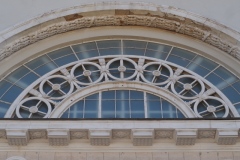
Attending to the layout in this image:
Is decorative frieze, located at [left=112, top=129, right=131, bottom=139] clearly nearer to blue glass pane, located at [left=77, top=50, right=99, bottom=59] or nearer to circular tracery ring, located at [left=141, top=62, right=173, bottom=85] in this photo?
circular tracery ring, located at [left=141, top=62, right=173, bottom=85]

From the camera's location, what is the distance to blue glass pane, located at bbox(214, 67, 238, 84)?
1752 centimetres

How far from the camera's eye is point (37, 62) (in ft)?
59.1

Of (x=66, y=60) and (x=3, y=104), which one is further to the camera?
(x=66, y=60)

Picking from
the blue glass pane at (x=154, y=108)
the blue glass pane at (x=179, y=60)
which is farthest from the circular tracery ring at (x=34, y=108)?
the blue glass pane at (x=179, y=60)

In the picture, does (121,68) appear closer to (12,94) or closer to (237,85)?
(12,94)

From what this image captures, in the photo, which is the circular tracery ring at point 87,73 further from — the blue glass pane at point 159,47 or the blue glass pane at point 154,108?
the blue glass pane at point 159,47

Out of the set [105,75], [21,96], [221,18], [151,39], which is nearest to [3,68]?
[21,96]

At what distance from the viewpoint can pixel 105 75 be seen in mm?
17297

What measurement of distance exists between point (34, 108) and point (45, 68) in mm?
1638

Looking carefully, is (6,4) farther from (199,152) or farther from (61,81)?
(199,152)

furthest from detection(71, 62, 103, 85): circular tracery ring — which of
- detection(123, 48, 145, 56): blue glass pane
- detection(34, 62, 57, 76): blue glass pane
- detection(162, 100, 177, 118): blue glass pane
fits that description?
detection(162, 100, 177, 118): blue glass pane

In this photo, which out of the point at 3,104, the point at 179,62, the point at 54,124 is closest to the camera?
the point at 54,124

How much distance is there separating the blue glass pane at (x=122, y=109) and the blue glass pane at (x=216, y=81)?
2.20m

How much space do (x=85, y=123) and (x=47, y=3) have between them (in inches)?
211
